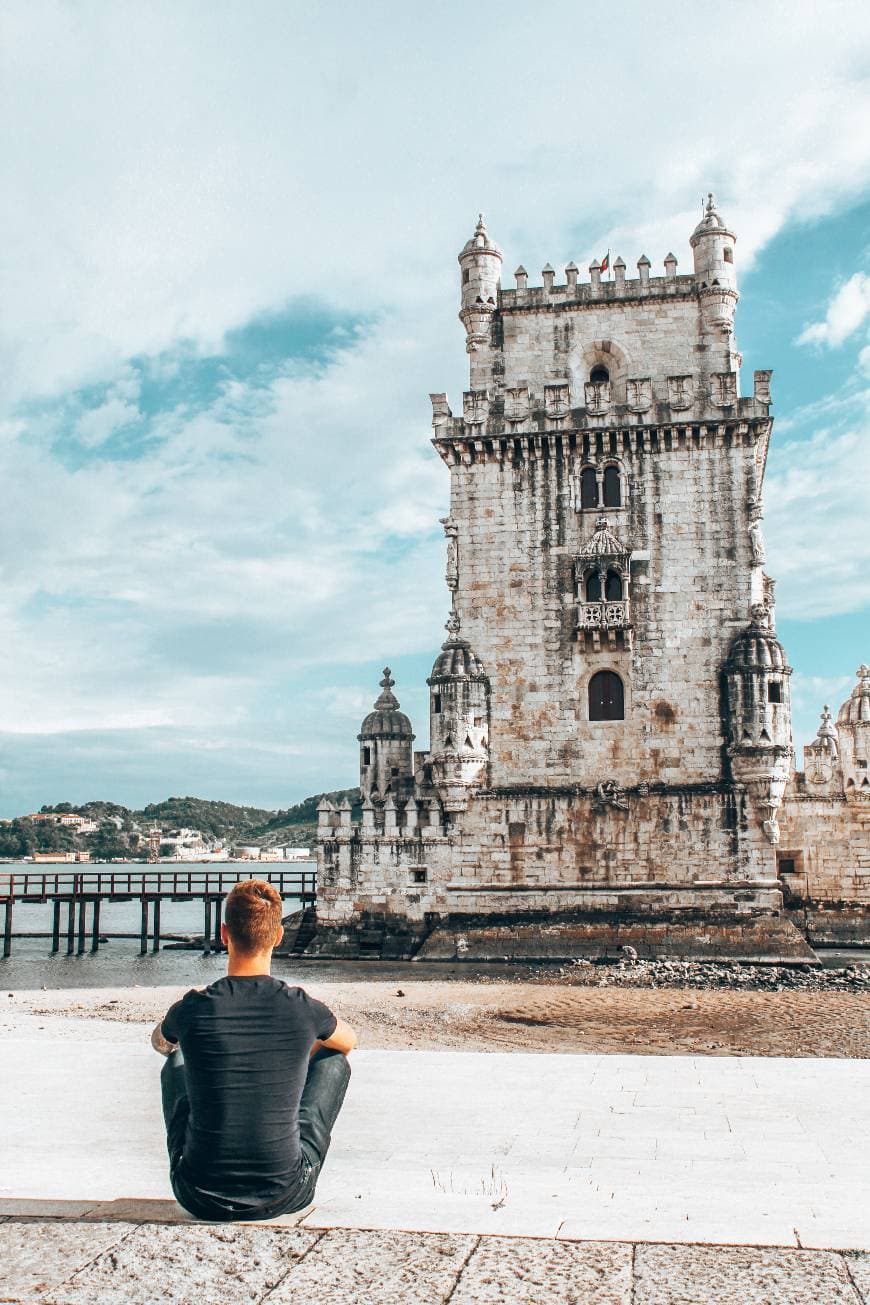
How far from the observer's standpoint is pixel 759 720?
2995cm

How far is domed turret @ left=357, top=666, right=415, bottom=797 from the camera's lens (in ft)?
112

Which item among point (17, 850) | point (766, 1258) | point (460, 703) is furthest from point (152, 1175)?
point (17, 850)

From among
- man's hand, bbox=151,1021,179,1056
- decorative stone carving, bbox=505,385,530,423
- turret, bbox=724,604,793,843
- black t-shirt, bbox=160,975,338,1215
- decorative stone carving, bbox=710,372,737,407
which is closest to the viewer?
black t-shirt, bbox=160,975,338,1215

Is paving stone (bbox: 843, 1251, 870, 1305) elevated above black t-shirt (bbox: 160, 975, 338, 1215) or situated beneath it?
situated beneath

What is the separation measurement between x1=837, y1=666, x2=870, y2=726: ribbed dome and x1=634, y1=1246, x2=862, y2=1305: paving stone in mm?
28470

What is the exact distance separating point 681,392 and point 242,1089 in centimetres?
2907

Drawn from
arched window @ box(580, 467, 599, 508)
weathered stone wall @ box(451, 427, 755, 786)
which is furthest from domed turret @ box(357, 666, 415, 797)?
arched window @ box(580, 467, 599, 508)

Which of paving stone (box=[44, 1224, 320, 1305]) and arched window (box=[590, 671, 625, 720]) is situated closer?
paving stone (box=[44, 1224, 320, 1305])

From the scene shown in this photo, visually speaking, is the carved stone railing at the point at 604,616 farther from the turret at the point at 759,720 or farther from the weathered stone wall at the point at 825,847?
the weathered stone wall at the point at 825,847

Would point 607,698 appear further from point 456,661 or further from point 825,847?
point 825,847

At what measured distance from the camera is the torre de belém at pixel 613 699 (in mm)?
30156

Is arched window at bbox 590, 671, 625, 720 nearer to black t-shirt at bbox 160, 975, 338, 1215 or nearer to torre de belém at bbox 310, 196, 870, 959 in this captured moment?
torre de belém at bbox 310, 196, 870, 959

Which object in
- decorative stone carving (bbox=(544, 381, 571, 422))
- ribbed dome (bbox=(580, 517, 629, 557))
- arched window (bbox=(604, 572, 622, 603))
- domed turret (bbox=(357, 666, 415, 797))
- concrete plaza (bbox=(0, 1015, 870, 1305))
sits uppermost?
decorative stone carving (bbox=(544, 381, 571, 422))

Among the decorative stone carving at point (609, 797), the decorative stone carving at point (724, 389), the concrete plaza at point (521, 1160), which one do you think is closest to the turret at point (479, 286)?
the decorative stone carving at point (724, 389)
